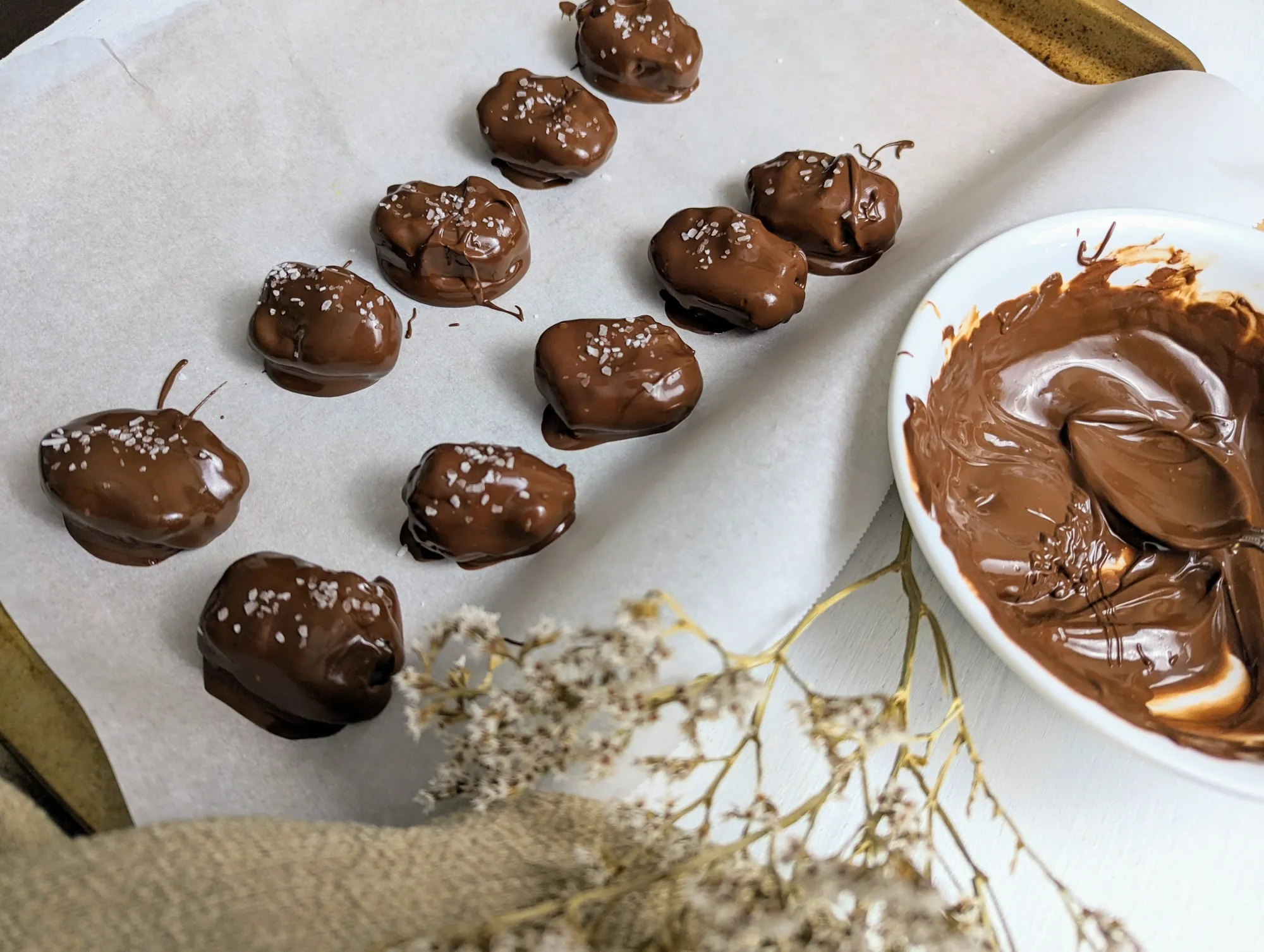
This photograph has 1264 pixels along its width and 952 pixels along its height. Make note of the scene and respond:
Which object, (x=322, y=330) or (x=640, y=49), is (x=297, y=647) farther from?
(x=640, y=49)

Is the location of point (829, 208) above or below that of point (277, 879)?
below

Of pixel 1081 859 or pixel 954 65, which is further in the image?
pixel 954 65

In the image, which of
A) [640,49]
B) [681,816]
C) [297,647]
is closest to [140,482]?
[297,647]

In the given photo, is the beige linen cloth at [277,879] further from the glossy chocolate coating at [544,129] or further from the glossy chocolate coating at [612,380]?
the glossy chocolate coating at [544,129]

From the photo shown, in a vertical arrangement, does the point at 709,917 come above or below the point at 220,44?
below

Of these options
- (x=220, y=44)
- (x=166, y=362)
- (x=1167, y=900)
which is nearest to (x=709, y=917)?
(x=1167, y=900)

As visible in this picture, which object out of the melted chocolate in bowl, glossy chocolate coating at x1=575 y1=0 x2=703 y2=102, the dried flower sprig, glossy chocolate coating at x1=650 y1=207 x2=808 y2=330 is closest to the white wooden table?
the melted chocolate in bowl

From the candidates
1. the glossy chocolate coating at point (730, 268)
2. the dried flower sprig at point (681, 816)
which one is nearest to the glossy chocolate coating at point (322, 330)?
the glossy chocolate coating at point (730, 268)

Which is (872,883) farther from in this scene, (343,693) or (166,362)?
(166,362)
